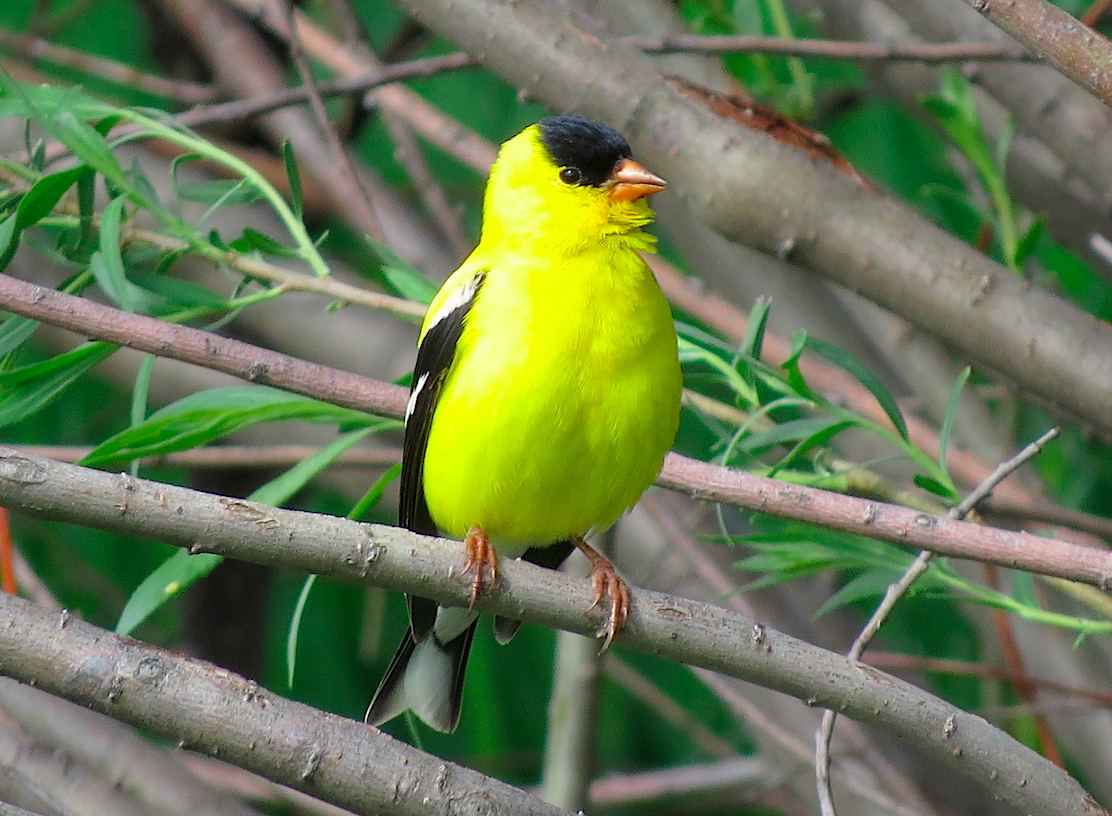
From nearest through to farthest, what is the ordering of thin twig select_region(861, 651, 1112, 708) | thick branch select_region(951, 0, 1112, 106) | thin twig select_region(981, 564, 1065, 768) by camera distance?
thick branch select_region(951, 0, 1112, 106)
thin twig select_region(861, 651, 1112, 708)
thin twig select_region(981, 564, 1065, 768)

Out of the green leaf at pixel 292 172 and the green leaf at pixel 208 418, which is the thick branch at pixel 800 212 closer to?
the green leaf at pixel 292 172

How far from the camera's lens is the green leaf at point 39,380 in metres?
2.04

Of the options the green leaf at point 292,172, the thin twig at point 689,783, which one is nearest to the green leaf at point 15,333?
the green leaf at point 292,172

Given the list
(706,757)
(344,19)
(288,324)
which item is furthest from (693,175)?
(706,757)

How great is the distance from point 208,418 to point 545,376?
0.59 metres

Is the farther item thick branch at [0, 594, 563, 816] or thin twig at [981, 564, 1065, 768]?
thin twig at [981, 564, 1065, 768]

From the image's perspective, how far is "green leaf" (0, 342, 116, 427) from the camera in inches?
80.1

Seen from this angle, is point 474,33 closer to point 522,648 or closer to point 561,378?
point 561,378

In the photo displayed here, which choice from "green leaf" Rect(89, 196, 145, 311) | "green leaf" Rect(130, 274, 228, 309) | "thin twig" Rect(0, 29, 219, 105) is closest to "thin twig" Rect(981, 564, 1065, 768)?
"green leaf" Rect(130, 274, 228, 309)

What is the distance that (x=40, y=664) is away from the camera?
145 centimetres

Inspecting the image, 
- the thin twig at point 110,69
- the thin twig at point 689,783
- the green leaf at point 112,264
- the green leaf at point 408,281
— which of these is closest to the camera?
the green leaf at point 112,264

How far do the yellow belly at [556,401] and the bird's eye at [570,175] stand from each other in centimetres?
28

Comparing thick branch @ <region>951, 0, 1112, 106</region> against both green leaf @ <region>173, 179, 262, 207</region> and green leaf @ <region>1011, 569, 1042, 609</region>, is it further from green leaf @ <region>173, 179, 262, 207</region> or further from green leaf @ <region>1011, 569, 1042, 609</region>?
green leaf @ <region>173, 179, 262, 207</region>

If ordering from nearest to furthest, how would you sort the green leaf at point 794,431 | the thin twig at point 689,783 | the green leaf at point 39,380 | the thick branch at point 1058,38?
the thick branch at point 1058,38 < the green leaf at point 39,380 < the green leaf at point 794,431 < the thin twig at point 689,783
